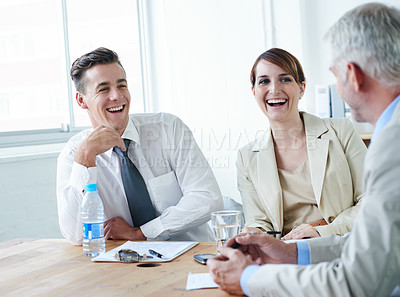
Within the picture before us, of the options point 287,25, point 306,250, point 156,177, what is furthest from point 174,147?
point 287,25

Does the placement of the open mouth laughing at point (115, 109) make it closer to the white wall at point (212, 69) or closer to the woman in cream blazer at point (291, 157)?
the woman in cream blazer at point (291, 157)

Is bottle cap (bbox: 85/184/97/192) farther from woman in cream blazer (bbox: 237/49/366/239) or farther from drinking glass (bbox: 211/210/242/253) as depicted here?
woman in cream blazer (bbox: 237/49/366/239)

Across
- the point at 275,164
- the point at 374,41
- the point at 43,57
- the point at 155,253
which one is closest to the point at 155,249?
the point at 155,253

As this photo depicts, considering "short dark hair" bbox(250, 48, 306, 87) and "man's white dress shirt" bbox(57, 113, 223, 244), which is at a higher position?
"short dark hair" bbox(250, 48, 306, 87)

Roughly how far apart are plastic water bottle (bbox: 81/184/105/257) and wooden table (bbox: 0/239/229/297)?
44 millimetres

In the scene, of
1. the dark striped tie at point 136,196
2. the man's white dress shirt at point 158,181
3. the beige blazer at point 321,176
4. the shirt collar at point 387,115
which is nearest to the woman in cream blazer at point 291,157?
the beige blazer at point 321,176

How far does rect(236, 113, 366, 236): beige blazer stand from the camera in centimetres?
221

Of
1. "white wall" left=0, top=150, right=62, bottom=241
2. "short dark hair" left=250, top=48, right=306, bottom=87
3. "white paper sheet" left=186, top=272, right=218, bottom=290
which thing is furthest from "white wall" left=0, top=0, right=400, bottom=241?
"white paper sheet" left=186, top=272, right=218, bottom=290

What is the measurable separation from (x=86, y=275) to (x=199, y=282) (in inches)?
14.5

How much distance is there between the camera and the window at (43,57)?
3.32 metres

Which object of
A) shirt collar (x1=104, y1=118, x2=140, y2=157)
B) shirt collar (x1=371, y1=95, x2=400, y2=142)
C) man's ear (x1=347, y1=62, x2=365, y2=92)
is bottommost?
shirt collar (x1=104, y1=118, x2=140, y2=157)

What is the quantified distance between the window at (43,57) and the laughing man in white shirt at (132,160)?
1133mm

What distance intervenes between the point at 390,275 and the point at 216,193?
1.31m

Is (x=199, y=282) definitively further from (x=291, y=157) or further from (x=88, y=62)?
(x=88, y=62)
